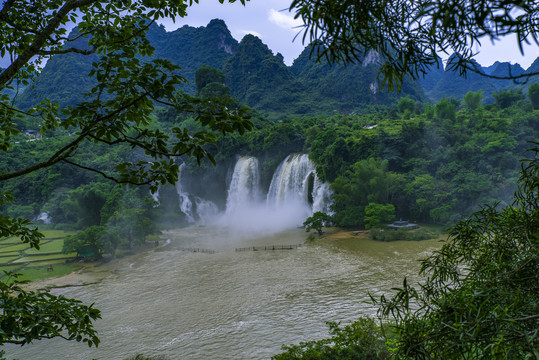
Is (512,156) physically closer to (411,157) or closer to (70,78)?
(411,157)

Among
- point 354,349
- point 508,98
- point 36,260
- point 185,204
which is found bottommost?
point 36,260

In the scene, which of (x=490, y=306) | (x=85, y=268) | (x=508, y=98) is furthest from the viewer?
(x=508, y=98)

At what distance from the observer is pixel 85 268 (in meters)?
17.6

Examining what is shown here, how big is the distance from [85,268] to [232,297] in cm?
1016

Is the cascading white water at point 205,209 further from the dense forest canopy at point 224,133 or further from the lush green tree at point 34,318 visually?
the lush green tree at point 34,318

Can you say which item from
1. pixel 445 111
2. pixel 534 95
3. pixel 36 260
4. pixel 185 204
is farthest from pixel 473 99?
pixel 36 260

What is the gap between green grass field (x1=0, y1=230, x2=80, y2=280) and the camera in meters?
16.9

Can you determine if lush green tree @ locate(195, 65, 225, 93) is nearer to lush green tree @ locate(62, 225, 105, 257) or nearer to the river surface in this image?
lush green tree @ locate(62, 225, 105, 257)

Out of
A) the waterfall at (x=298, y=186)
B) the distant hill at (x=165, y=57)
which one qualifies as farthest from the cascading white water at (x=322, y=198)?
the distant hill at (x=165, y=57)

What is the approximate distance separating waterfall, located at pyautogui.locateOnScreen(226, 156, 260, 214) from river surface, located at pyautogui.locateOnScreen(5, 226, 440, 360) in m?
9.80

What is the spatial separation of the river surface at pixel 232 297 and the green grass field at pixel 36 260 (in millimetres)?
3678

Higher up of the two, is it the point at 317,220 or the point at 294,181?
the point at 294,181

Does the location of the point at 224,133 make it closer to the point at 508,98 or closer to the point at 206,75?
the point at 508,98

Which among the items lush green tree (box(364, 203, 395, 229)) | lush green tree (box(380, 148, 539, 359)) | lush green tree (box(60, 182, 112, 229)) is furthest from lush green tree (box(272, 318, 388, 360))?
lush green tree (box(60, 182, 112, 229))
